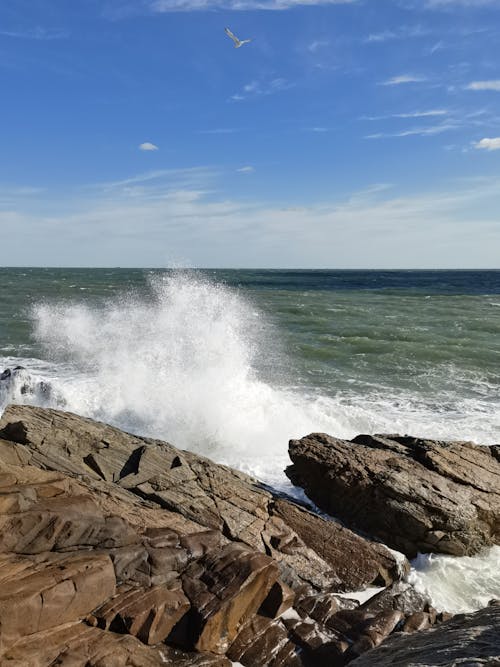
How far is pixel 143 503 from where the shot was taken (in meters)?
8.05

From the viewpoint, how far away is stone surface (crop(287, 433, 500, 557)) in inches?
346

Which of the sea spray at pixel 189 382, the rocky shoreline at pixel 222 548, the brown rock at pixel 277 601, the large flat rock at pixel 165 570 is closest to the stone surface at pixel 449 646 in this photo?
the rocky shoreline at pixel 222 548

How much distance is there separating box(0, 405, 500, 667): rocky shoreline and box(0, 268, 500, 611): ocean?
3.37 feet

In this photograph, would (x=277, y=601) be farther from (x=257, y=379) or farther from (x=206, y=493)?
(x=257, y=379)

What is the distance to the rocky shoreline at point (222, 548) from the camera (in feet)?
17.9

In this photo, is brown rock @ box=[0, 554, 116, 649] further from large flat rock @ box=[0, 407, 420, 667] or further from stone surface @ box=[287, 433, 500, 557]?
stone surface @ box=[287, 433, 500, 557]

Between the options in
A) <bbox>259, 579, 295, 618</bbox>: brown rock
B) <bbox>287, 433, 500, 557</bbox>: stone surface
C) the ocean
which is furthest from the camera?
the ocean

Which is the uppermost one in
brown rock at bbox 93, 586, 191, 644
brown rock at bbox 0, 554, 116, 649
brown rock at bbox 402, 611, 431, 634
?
brown rock at bbox 0, 554, 116, 649

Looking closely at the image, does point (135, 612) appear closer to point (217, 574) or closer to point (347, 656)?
point (217, 574)

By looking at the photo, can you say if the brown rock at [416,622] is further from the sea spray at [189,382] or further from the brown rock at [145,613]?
the sea spray at [189,382]

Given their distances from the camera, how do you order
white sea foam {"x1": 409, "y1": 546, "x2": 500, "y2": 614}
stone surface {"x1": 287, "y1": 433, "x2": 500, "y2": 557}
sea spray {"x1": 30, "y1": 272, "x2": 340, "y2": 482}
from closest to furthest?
white sea foam {"x1": 409, "y1": 546, "x2": 500, "y2": 614}, stone surface {"x1": 287, "y1": 433, "x2": 500, "y2": 557}, sea spray {"x1": 30, "y1": 272, "x2": 340, "y2": 482}

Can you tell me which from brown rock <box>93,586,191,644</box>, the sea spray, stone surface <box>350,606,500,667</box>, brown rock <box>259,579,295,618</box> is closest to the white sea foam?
stone surface <box>350,606,500,667</box>

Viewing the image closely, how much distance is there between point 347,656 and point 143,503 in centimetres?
369

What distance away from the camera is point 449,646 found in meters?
4.71
